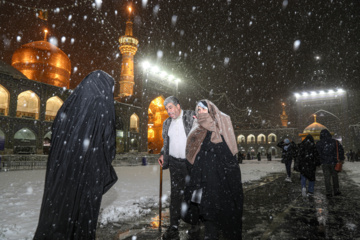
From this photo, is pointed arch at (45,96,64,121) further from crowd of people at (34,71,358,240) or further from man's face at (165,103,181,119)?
crowd of people at (34,71,358,240)

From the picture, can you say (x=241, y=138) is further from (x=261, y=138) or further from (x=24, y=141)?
(x=24, y=141)

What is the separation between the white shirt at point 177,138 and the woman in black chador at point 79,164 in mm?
1357

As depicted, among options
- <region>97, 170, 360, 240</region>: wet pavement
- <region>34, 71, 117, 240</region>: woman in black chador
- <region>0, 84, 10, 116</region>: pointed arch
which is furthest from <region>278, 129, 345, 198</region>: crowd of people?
<region>0, 84, 10, 116</region>: pointed arch

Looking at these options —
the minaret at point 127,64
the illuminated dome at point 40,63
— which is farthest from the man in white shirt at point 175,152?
the minaret at point 127,64

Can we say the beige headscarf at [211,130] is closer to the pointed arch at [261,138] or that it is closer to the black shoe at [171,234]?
the black shoe at [171,234]

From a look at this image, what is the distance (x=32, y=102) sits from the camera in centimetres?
2417

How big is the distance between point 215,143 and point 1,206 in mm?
3956

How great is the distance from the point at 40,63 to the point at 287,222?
31232 millimetres

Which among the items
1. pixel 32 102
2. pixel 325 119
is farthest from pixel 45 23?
pixel 325 119

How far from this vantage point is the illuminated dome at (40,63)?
91.1ft

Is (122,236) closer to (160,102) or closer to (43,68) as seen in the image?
(43,68)

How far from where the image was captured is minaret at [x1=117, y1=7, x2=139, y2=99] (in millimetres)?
32469

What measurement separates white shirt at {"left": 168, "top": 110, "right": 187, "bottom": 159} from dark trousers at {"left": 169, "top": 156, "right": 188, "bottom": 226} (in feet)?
0.30

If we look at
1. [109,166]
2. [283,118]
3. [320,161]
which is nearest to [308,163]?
[320,161]
